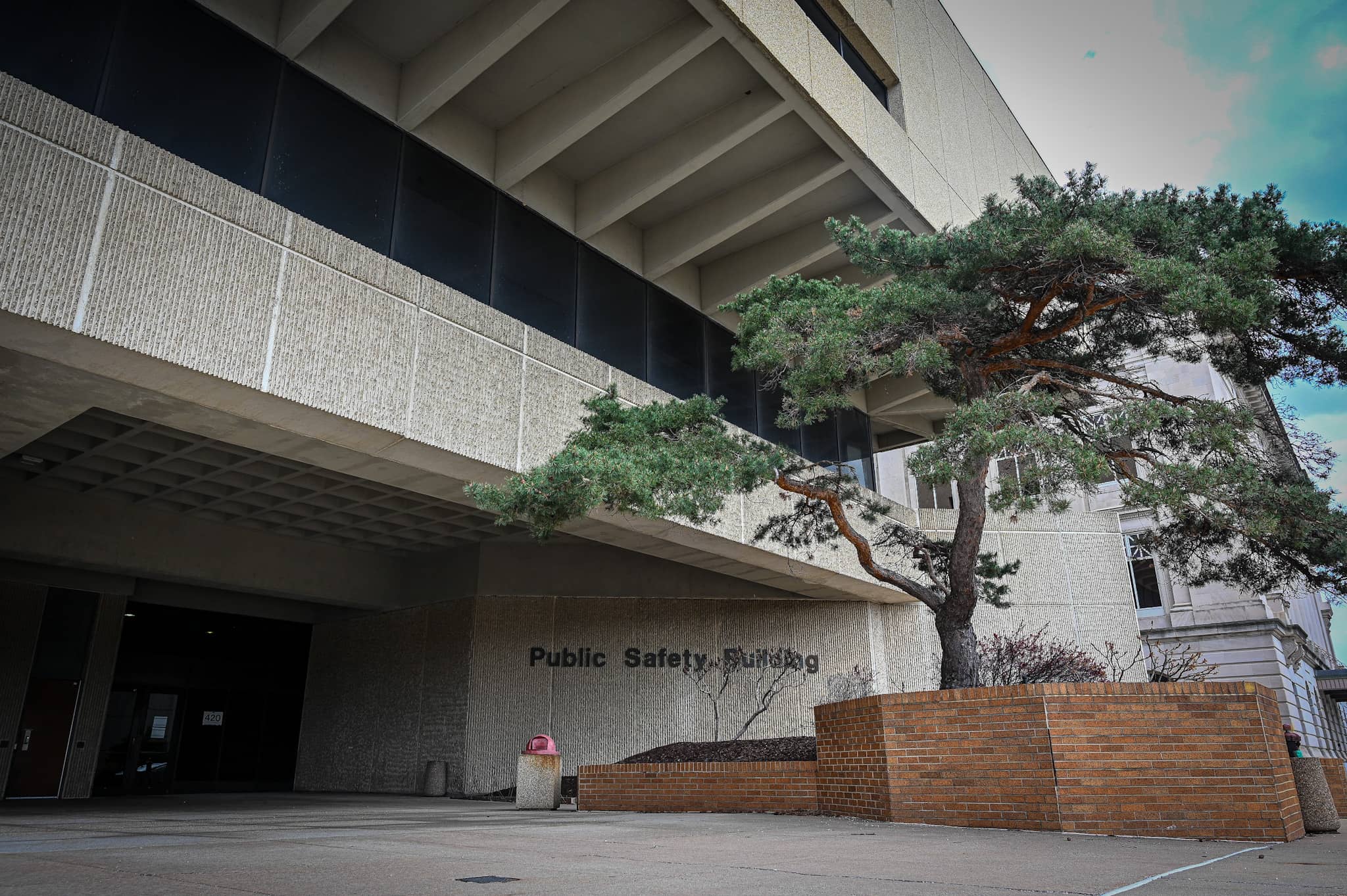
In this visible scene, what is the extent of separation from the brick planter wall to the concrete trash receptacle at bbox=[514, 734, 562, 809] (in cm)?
540

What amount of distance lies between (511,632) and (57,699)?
8.57 m

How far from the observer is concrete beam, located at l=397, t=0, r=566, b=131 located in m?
10.7

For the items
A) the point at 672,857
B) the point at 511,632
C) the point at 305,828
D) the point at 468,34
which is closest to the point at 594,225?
the point at 468,34

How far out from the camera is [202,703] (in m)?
21.9

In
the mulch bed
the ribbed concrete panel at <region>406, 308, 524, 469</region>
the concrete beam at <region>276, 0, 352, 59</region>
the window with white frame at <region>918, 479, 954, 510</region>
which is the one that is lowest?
the mulch bed

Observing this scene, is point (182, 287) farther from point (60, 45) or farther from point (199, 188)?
point (60, 45)

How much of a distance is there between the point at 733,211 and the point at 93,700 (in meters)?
15.5

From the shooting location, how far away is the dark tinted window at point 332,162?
34.1ft

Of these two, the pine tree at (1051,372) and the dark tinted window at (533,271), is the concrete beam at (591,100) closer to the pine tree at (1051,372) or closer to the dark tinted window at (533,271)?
the dark tinted window at (533,271)

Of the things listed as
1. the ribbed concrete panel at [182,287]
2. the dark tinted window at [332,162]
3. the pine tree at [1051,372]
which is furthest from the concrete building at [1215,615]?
the ribbed concrete panel at [182,287]

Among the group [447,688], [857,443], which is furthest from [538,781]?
[857,443]

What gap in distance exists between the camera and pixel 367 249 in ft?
32.8

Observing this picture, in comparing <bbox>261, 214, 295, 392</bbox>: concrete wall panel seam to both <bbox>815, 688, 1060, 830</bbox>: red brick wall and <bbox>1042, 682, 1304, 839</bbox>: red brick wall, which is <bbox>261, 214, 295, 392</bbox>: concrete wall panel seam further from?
<bbox>1042, 682, 1304, 839</bbox>: red brick wall

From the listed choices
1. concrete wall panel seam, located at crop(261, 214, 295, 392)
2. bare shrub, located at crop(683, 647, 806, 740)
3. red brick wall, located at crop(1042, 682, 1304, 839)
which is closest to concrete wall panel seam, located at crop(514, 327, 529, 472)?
concrete wall panel seam, located at crop(261, 214, 295, 392)
